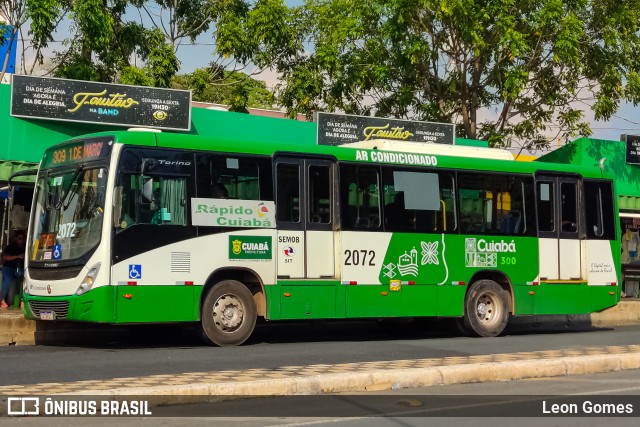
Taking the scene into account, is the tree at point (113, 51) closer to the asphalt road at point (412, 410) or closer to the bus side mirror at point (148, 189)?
the bus side mirror at point (148, 189)

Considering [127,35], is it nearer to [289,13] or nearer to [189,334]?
[289,13]

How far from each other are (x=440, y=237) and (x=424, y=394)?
753cm

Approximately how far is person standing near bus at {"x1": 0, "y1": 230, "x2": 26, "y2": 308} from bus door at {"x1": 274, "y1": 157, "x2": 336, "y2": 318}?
5.52 m

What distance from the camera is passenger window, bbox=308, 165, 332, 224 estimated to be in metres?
16.8

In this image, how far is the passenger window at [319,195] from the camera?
1680 centimetres

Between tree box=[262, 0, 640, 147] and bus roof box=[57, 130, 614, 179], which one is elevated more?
tree box=[262, 0, 640, 147]

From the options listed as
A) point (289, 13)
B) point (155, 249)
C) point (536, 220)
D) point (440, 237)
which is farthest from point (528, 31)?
point (155, 249)

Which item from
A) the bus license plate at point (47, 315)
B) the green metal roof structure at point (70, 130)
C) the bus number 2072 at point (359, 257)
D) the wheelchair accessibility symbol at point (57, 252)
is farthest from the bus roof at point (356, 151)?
the bus license plate at point (47, 315)

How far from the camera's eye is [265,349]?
15.5 m

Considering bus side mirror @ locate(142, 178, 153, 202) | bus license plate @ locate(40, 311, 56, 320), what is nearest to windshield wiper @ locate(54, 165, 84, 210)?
bus side mirror @ locate(142, 178, 153, 202)

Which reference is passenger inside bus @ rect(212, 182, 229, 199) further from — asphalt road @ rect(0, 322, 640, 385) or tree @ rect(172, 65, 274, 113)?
tree @ rect(172, 65, 274, 113)

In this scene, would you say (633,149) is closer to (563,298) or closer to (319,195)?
(563,298)

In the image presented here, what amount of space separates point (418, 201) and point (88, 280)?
622 centimetres

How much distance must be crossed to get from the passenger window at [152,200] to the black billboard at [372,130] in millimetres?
11182
